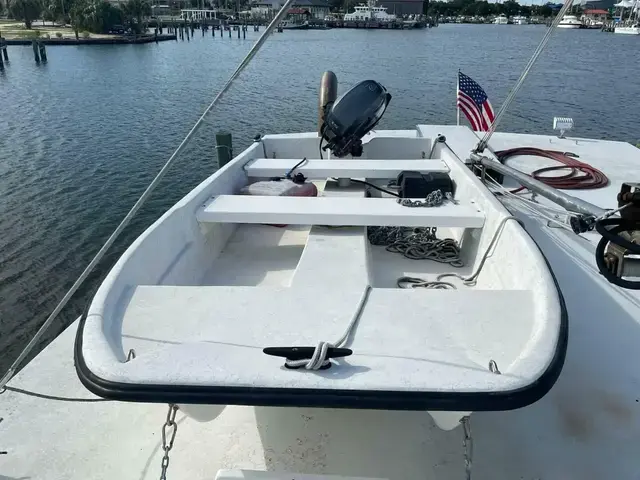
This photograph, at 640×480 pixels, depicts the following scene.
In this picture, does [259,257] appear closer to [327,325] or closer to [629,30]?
[327,325]

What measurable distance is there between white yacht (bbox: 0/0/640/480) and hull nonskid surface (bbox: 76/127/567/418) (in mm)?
11

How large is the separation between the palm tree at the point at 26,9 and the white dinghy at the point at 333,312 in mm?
80358

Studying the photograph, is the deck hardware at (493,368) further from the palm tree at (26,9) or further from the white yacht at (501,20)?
the white yacht at (501,20)

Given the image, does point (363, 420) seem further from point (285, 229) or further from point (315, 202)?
point (285, 229)

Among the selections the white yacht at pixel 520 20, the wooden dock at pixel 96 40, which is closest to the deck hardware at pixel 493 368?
the wooden dock at pixel 96 40

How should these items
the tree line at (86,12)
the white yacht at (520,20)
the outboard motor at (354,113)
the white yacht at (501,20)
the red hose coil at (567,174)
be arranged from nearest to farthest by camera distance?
1. the outboard motor at (354,113)
2. the red hose coil at (567,174)
3. the tree line at (86,12)
4. the white yacht at (520,20)
5. the white yacht at (501,20)

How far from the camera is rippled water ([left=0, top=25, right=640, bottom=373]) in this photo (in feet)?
28.4

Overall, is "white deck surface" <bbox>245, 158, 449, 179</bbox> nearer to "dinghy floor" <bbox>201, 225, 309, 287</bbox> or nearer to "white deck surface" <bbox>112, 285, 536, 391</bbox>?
"dinghy floor" <bbox>201, 225, 309, 287</bbox>

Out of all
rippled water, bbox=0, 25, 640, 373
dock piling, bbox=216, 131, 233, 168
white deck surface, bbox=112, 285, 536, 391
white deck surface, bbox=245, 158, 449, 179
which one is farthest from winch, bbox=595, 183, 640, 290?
dock piling, bbox=216, 131, 233, 168

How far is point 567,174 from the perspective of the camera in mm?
6660

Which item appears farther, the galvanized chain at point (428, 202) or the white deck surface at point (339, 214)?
the galvanized chain at point (428, 202)

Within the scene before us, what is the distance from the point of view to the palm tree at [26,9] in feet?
220

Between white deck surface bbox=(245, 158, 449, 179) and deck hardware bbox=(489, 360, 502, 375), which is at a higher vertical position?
white deck surface bbox=(245, 158, 449, 179)

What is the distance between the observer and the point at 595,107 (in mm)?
20781
